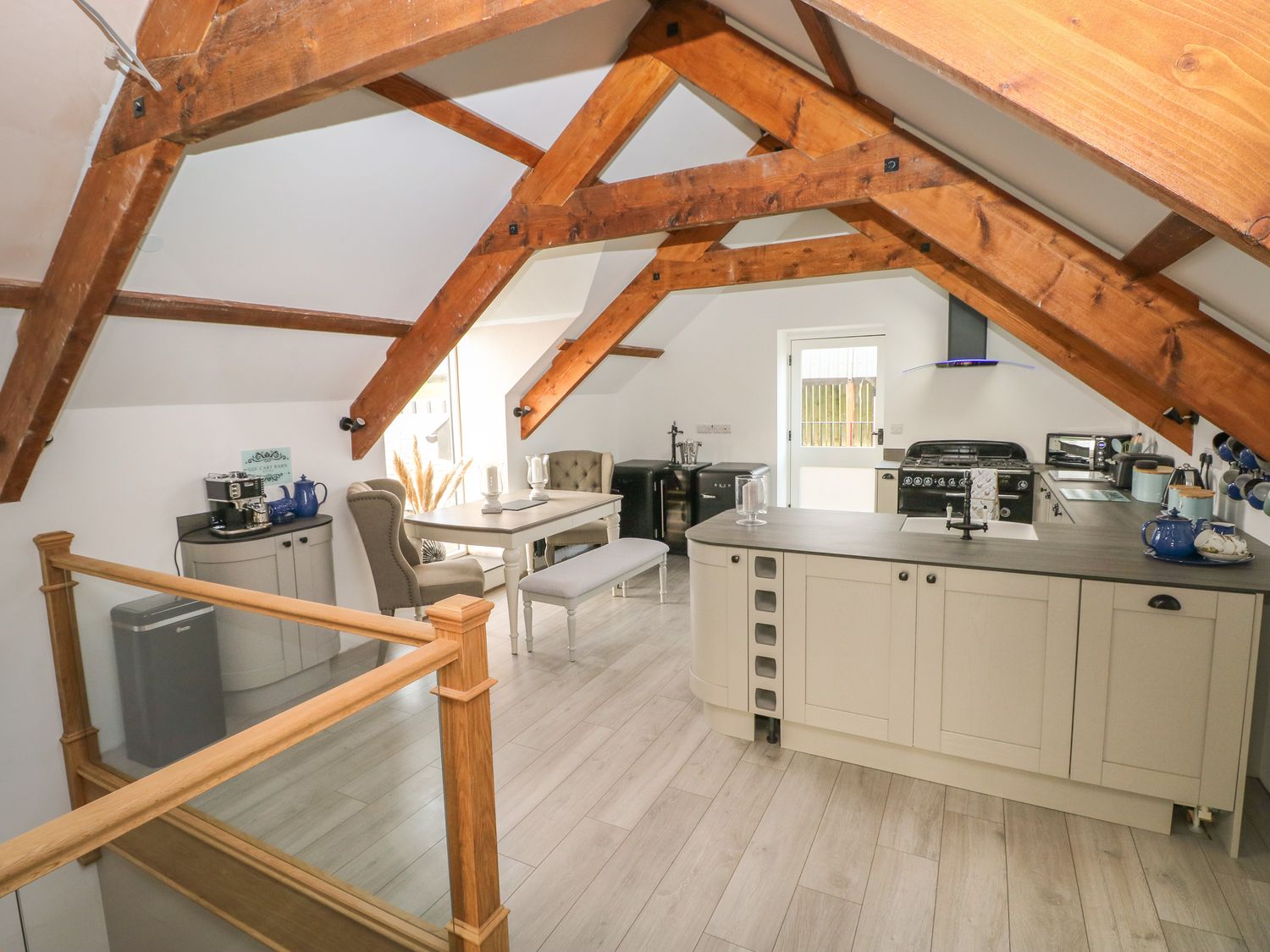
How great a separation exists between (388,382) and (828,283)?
12.7 ft

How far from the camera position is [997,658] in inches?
92.7

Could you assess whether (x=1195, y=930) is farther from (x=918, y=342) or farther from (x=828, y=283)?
(x=828, y=283)

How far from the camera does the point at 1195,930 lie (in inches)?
72.3

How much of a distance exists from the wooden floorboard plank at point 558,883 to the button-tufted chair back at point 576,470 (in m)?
3.57

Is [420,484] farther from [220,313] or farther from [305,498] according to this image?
[220,313]

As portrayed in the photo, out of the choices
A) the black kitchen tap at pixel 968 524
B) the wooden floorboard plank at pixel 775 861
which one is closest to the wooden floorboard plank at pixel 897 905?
the wooden floorboard plank at pixel 775 861

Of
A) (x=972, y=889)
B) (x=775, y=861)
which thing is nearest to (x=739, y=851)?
(x=775, y=861)

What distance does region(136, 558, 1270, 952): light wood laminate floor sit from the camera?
73.1 inches

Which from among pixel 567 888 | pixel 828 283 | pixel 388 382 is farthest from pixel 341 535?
pixel 828 283

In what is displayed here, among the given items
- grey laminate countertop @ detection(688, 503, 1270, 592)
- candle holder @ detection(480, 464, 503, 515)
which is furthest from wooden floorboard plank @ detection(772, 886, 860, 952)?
candle holder @ detection(480, 464, 503, 515)

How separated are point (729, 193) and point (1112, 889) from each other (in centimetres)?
283

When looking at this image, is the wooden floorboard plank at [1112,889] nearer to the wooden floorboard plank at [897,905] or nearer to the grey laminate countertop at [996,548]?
the wooden floorboard plank at [897,905]

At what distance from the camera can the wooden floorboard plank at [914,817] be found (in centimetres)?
223

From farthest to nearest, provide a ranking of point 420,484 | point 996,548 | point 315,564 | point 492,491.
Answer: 1. point 420,484
2. point 492,491
3. point 315,564
4. point 996,548
